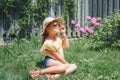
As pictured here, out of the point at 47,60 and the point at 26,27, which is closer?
the point at 47,60

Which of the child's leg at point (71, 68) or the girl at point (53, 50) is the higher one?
the girl at point (53, 50)

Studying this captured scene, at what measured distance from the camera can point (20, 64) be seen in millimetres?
7957

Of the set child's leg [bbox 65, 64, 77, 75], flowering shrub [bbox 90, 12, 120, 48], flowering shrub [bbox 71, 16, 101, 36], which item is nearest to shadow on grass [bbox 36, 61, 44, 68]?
child's leg [bbox 65, 64, 77, 75]

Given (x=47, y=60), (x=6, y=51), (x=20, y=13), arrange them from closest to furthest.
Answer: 1. (x=47, y=60)
2. (x=6, y=51)
3. (x=20, y=13)

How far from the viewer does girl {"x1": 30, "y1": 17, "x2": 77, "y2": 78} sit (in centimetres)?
728

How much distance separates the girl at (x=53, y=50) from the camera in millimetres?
7282

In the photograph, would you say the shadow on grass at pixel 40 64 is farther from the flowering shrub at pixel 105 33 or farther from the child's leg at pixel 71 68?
the flowering shrub at pixel 105 33

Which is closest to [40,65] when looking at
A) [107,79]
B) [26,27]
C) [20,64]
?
[20,64]

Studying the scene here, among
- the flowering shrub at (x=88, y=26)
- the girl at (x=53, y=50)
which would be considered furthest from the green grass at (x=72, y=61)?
the flowering shrub at (x=88, y=26)

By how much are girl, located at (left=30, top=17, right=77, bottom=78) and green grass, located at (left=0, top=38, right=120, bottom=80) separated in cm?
22

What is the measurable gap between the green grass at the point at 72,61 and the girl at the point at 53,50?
22cm

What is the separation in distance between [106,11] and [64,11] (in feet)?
3.94

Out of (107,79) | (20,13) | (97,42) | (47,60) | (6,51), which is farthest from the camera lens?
(20,13)

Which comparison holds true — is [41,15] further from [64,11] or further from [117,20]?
[117,20]
